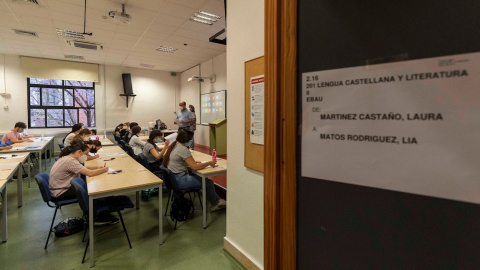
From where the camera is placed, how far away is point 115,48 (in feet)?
22.0

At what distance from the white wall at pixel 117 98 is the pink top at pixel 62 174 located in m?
6.98

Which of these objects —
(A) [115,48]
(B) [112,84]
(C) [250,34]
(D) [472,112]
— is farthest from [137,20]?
(D) [472,112]

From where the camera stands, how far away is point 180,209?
305 cm

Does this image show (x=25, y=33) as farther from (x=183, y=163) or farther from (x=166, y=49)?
(x=183, y=163)

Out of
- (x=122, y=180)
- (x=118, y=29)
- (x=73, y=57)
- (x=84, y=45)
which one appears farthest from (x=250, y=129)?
(x=73, y=57)

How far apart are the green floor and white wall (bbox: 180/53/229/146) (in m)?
5.25

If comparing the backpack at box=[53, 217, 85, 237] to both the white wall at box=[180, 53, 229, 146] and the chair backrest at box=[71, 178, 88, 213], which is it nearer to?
the chair backrest at box=[71, 178, 88, 213]

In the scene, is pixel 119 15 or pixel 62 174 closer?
pixel 62 174

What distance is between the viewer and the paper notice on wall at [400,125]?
528 millimetres

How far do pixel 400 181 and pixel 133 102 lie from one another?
10027 millimetres

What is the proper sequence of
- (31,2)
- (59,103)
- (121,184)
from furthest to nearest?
(59,103)
(31,2)
(121,184)

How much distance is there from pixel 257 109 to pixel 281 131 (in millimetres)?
1050

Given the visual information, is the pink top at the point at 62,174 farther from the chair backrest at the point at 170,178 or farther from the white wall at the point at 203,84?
the white wall at the point at 203,84

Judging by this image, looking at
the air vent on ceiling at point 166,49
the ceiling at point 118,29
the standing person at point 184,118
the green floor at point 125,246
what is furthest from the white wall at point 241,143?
the air vent on ceiling at point 166,49
